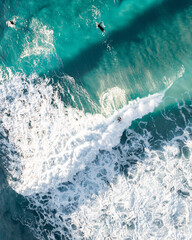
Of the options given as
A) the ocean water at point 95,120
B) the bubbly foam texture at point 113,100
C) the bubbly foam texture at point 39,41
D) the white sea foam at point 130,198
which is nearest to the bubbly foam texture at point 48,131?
the ocean water at point 95,120

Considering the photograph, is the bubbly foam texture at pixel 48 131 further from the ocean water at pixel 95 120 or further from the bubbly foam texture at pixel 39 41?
the bubbly foam texture at pixel 39 41

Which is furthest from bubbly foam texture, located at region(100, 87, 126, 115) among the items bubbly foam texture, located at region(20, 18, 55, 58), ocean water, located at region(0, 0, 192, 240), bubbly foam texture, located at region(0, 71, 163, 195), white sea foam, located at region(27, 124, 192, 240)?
bubbly foam texture, located at region(20, 18, 55, 58)

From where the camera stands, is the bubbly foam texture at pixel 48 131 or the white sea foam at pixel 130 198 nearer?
the white sea foam at pixel 130 198

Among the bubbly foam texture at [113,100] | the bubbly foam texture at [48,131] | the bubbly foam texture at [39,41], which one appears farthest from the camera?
the bubbly foam texture at [39,41]

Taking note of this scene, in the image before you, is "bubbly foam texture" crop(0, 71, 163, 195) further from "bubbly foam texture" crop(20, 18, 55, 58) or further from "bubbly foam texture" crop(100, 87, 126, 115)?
"bubbly foam texture" crop(20, 18, 55, 58)

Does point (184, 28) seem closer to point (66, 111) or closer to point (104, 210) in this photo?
point (66, 111)

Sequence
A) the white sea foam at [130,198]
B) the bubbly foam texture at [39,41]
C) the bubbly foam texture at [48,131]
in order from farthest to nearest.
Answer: the bubbly foam texture at [39,41], the bubbly foam texture at [48,131], the white sea foam at [130,198]

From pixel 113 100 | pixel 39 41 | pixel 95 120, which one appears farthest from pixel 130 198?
pixel 39 41
